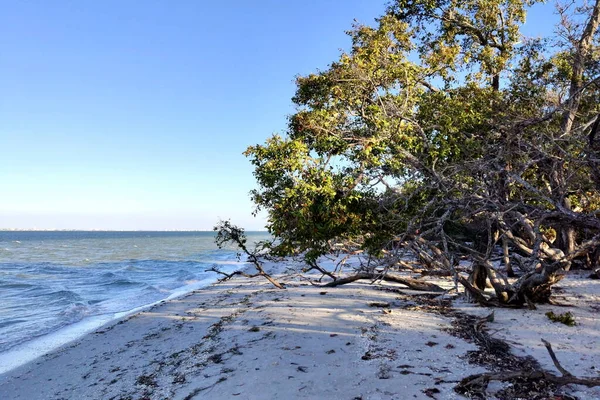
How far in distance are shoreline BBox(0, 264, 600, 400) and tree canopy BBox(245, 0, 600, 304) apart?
1666 mm

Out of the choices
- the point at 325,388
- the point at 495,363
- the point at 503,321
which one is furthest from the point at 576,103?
the point at 325,388

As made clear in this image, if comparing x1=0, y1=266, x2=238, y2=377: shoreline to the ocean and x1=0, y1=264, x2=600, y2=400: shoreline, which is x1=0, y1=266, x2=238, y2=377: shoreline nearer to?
the ocean

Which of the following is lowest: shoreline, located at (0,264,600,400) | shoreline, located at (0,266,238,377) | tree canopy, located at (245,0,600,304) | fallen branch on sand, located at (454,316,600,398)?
shoreline, located at (0,266,238,377)

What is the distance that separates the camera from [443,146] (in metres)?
9.56

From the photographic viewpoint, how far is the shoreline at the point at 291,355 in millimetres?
5590

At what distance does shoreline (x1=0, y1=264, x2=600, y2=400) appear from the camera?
5590 millimetres

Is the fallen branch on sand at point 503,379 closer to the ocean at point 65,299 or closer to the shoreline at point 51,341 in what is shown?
the shoreline at point 51,341

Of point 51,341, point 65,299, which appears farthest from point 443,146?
point 65,299

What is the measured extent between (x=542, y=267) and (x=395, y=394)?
6271 millimetres

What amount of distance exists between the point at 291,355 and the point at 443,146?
6288 millimetres

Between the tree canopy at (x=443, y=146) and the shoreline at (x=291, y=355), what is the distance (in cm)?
167

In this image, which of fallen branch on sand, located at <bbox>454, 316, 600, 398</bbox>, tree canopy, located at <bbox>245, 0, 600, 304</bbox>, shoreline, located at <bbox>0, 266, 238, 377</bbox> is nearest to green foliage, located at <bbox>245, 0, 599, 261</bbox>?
tree canopy, located at <bbox>245, 0, 600, 304</bbox>

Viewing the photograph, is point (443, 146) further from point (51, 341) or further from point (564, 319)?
point (51, 341)

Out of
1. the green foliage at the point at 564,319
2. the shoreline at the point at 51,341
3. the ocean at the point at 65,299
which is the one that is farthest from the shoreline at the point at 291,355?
the ocean at the point at 65,299
